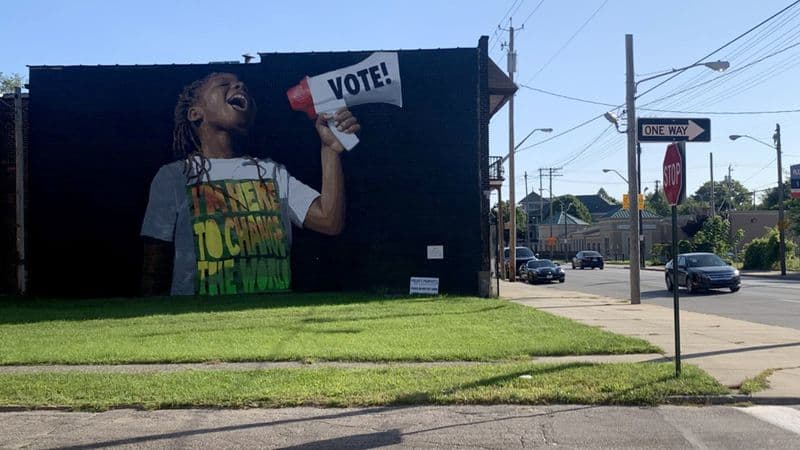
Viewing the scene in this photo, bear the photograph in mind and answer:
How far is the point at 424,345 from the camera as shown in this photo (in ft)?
41.0

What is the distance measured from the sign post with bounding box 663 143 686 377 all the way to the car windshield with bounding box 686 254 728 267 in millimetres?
21499

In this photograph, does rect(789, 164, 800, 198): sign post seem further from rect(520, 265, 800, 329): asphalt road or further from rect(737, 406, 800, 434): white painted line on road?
rect(737, 406, 800, 434): white painted line on road

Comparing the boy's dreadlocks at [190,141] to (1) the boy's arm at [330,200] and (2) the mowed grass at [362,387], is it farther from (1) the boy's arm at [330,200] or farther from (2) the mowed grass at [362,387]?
(2) the mowed grass at [362,387]

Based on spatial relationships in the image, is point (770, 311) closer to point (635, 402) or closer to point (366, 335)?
point (366, 335)

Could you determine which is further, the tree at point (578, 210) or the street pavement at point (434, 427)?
the tree at point (578, 210)

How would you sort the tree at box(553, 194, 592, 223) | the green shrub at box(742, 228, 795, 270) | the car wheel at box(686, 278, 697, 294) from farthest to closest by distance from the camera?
1. the tree at box(553, 194, 592, 223)
2. the green shrub at box(742, 228, 795, 270)
3. the car wheel at box(686, 278, 697, 294)

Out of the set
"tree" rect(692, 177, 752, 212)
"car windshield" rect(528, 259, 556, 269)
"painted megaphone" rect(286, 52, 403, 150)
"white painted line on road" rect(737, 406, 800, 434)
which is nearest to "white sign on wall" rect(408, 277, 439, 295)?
"painted megaphone" rect(286, 52, 403, 150)

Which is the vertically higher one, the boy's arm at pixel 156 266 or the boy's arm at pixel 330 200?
the boy's arm at pixel 330 200

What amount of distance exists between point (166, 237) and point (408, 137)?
30.2ft

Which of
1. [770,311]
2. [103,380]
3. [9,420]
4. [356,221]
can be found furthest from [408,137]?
[9,420]

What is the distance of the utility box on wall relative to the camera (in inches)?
1045

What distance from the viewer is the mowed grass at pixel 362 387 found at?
8.48 m

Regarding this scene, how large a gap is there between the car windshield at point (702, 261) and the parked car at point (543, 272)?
415 inches

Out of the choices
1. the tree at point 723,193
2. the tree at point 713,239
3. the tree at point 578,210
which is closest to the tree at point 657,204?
the tree at point 723,193
